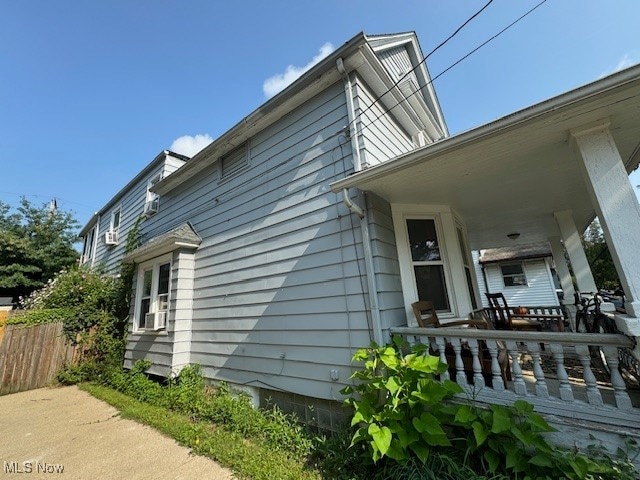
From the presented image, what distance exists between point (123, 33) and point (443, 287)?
8.48 metres

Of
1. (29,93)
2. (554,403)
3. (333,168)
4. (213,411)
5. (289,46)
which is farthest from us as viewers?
(29,93)

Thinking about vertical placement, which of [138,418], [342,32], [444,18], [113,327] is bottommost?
[138,418]

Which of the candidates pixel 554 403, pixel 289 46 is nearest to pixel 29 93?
pixel 289 46

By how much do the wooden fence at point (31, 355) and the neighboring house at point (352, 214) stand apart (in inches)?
126

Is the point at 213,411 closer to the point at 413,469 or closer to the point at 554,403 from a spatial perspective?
the point at 413,469

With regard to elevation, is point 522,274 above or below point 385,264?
above

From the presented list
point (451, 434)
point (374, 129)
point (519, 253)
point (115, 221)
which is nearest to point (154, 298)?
point (374, 129)

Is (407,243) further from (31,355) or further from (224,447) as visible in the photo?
(31,355)

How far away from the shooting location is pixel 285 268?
4.28m

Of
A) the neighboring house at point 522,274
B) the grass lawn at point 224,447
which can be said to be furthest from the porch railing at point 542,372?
the neighboring house at point 522,274

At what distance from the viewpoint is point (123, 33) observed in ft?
19.9

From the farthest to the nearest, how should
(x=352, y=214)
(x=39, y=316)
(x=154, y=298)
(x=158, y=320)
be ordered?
(x=39, y=316) < (x=154, y=298) < (x=158, y=320) < (x=352, y=214)

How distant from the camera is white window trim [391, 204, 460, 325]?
3713mm

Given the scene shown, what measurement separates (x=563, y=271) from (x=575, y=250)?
128 cm
